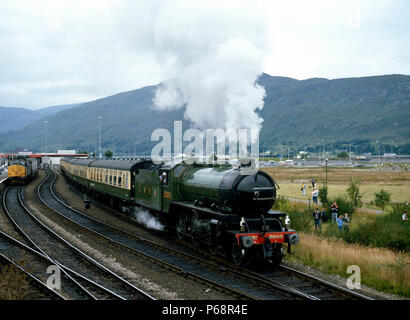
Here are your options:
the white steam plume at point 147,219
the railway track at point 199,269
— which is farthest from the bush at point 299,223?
the railway track at point 199,269

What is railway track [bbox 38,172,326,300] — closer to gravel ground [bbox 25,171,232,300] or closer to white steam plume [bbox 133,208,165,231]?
gravel ground [bbox 25,171,232,300]

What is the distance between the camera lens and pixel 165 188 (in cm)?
1934

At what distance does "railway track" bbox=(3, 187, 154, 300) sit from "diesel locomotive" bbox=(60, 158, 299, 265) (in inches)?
150

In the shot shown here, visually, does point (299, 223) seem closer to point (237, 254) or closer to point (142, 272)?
point (237, 254)

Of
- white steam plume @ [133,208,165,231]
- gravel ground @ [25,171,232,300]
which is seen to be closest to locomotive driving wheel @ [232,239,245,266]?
gravel ground @ [25,171,232,300]

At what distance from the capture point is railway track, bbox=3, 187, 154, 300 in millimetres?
11391

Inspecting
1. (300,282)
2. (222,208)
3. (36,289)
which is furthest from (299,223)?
(36,289)

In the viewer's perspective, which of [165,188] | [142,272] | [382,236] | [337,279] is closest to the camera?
[337,279]

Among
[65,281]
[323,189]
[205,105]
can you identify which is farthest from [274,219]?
[323,189]

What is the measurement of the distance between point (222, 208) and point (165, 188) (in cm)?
551

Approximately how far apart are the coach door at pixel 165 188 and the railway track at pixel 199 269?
1.87m

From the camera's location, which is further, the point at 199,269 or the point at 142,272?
the point at 199,269

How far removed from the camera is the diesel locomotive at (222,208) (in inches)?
539
